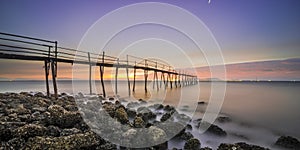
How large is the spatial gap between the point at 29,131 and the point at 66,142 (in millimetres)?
1006

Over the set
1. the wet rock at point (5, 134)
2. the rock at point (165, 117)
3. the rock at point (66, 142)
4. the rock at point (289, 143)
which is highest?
the wet rock at point (5, 134)

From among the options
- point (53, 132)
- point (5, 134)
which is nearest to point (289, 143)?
point (53, 132)

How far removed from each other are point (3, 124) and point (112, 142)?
8.67ft

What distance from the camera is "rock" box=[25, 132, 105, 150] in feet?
11.5

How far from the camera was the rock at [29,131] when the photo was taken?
393 cm

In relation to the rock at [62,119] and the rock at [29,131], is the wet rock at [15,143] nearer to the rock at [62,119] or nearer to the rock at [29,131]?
the rock at [29,131]

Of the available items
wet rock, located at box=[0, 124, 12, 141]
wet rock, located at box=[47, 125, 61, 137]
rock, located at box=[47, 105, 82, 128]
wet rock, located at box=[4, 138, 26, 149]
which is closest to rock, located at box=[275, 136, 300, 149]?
rock, located at box=[47, 105, 82, 128]

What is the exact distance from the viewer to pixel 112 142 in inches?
173

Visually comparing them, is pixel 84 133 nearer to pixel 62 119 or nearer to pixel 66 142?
pixel 66 142

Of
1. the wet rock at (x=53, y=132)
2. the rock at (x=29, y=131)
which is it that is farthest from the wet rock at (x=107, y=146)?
the rock at (x=29, y=131)

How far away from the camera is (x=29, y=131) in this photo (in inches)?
158

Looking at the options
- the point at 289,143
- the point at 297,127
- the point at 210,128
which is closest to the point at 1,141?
the point at 210,128

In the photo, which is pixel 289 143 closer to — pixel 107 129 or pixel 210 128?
pixel 210 128

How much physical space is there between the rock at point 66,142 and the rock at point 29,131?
47 centimetres
